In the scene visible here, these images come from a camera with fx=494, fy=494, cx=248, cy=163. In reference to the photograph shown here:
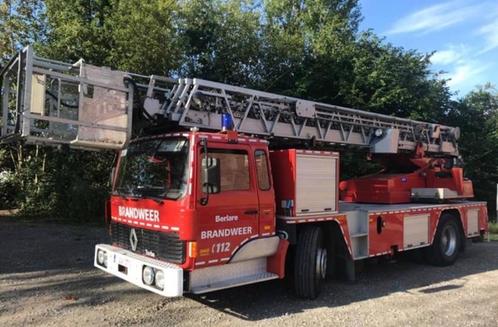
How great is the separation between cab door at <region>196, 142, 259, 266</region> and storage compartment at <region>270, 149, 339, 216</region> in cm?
64

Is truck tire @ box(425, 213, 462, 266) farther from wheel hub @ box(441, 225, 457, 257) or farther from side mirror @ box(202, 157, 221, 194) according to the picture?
side mirror @ box(202, 157, 221, 194)

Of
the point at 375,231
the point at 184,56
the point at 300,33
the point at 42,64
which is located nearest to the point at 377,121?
the point at 375,231

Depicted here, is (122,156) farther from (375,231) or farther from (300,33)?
(300,33)

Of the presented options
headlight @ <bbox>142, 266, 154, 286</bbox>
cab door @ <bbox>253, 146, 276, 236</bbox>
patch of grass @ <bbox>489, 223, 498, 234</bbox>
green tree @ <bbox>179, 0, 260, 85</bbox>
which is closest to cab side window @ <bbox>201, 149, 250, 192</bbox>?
cab door @ <bbox>253, 146, 276, 236</bbox>

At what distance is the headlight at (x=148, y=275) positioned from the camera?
5878 millimetres

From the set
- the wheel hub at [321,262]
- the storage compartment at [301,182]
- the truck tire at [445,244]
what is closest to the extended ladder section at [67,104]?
the storage compartment at [301,182]

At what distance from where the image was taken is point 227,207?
6.26m

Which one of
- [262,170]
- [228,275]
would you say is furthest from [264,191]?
[228,275]

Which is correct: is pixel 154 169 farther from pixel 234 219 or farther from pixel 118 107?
pixel 234 219

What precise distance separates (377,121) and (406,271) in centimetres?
313

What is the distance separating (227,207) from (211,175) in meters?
0.51

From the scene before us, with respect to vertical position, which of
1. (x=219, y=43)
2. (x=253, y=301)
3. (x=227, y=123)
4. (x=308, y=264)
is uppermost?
(x=219, y=43)

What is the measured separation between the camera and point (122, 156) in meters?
7.26

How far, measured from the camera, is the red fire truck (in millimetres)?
5926
